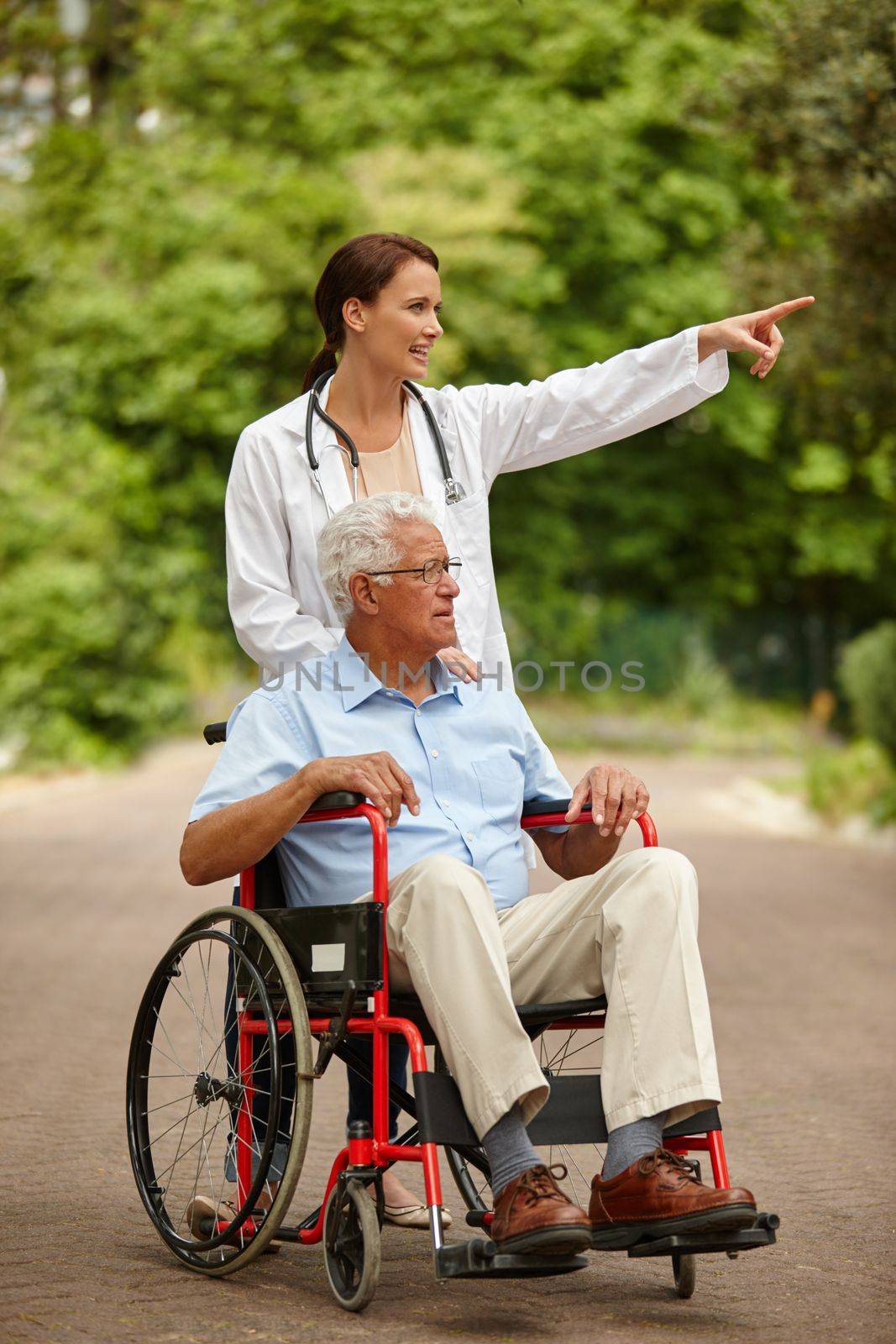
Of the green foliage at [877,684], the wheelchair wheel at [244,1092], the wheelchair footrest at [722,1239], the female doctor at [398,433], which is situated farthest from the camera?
the green foliage at [877,684]

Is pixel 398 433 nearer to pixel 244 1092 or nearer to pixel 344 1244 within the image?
pixel 244 1092

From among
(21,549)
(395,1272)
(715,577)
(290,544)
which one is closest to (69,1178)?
(395,1272)

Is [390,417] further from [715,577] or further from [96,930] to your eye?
[715,577]

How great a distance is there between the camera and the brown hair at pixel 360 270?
168 inches

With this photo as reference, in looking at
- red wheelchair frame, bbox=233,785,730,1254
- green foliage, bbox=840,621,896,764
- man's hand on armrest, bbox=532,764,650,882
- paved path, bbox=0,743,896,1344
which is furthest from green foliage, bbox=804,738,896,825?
red wheelchair frame, bbox=233,785,730,1254

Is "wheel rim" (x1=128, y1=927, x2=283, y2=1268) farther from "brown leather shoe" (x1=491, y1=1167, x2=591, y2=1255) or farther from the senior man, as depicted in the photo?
"brown leather shoe" (x1=491, y1=1167, x2=591, y2=1255)

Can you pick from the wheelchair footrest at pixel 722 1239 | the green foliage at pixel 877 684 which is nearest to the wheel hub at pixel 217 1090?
the wheelchair footrest at pixel 722 1239

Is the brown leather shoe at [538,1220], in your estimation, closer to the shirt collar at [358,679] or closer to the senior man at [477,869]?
the senior man at [477,869]

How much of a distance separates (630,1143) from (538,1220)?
279mm

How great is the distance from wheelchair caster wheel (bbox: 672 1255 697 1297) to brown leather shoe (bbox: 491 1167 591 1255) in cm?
46

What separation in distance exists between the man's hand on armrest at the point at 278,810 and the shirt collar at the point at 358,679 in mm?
292

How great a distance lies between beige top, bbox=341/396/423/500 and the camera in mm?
4340

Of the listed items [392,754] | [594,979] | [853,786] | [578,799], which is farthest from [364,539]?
[853,786]

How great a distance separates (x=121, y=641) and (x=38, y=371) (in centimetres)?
351
